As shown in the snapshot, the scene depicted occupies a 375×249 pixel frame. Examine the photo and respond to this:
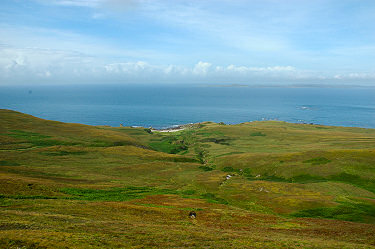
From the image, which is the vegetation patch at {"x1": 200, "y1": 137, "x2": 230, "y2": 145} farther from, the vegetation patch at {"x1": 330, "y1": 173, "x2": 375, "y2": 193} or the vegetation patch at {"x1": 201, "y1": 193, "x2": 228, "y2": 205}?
the vegetation patch at {"x1": 201, "y1": 193, "x2": 228, "y2": 205}

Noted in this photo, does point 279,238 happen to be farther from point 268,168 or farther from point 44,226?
point 268,168

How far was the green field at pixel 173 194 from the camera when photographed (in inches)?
1186

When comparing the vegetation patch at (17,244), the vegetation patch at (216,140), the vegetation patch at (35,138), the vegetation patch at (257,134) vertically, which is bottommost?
the vegetation patch at (216,140)

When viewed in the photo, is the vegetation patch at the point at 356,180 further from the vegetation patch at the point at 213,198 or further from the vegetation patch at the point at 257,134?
the vegetation patch at the point at 257,134

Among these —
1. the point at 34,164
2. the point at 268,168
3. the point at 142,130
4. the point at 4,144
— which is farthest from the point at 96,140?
the point at 268,168

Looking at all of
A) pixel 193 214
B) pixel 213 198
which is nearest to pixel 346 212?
pixel 213 198

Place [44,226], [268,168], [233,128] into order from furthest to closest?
[233,128]
[268,168]
[44,226]

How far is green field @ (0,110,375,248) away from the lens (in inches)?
1186

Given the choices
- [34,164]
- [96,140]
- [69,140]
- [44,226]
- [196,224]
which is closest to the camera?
[44,226]

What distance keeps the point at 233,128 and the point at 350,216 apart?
13478cm

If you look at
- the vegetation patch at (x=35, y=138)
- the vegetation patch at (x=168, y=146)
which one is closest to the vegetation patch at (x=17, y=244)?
the vegetation patch at (x=35, y=138)

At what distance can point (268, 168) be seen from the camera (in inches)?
3696

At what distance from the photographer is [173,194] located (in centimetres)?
6400

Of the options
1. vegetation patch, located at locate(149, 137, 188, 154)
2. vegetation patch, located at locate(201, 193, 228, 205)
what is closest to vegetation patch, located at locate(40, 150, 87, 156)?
vegetation patch, located at locate(149, 137, 188, 154)
